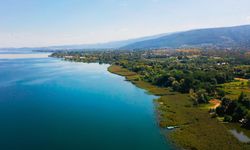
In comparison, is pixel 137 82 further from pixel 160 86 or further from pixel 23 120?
pixel 23 120

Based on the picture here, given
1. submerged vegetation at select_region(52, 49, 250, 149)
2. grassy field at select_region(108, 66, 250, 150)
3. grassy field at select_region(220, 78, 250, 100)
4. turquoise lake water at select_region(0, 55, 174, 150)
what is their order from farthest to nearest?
grassy field at select_region(220, 78, 250, 100) → submerged vegetation at select_region(52, 49, 250, 149) → turquoise lake water at select_region(0, 55, 174, 150) → grassy field at select_region(108, 66, 250, 150)

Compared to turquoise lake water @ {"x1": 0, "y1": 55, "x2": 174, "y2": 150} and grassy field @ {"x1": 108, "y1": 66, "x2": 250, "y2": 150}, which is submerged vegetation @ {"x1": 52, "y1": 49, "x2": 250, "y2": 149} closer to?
grassy field @ {"x1": 108, "y1": 66, "x2": 250, "y2": 150}

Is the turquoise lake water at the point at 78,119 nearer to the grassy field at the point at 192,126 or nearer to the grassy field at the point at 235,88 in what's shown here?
the grassy field at the point at 192,126

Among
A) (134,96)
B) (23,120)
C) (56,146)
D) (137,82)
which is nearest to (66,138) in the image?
(56,146)

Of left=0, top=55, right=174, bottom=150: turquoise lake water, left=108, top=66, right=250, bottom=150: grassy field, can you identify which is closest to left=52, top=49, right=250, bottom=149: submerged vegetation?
left=108, top=66, right=250, bottom=150: grassy field

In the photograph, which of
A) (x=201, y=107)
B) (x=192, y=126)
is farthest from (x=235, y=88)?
(x=192, y=126)

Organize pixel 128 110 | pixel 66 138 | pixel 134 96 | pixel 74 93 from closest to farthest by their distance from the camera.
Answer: pixel 66 138, pixel 128 110, pixel 134 96, pixel 74 93
